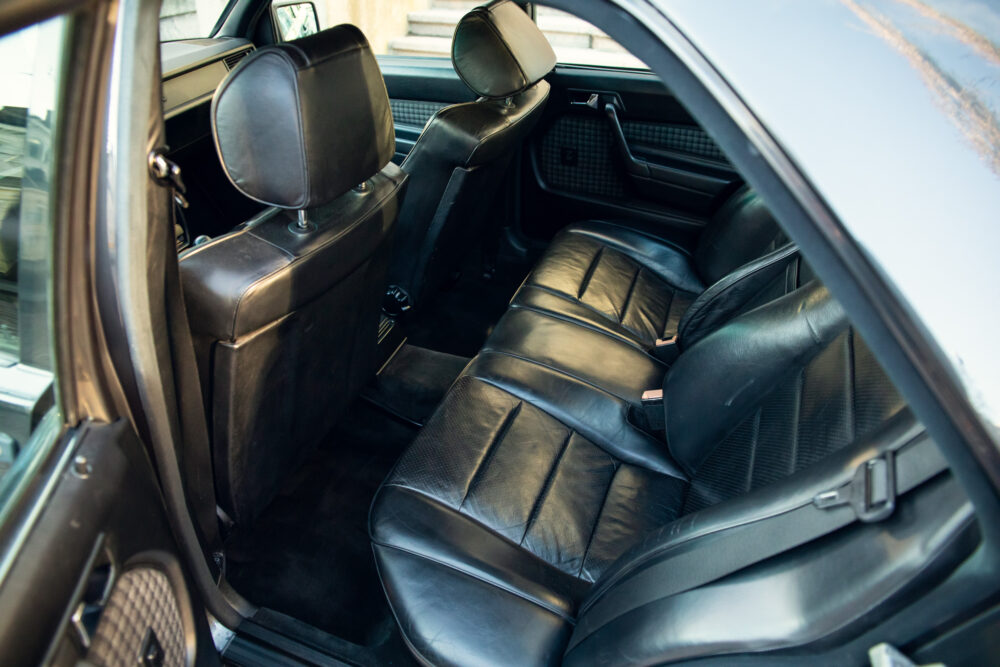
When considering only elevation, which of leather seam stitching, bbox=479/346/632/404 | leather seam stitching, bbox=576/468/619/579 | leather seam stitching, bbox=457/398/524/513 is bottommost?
leather seam stitching, bbox=576/468/619/579

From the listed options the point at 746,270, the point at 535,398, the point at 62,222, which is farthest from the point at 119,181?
the point at 746,270

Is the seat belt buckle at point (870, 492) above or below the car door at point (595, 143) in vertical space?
above

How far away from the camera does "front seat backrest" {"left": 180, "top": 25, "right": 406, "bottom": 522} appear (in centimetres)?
104

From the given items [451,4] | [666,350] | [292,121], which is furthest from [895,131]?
[451,4]

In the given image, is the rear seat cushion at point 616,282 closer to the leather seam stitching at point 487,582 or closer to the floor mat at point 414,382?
the floor mat at point 414,382

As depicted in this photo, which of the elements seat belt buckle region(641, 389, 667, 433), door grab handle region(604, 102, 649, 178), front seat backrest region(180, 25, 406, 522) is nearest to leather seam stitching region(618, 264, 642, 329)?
seat belt buckle region(641, 389, 667, 433)

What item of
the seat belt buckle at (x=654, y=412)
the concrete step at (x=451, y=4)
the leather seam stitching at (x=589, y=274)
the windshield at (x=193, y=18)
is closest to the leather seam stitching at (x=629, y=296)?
the leather seam stitching at (x=589, y=274)

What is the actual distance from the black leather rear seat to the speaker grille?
37 centimetres

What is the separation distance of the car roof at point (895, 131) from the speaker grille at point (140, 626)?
0.84 metres

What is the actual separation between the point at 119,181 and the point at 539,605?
87 cm

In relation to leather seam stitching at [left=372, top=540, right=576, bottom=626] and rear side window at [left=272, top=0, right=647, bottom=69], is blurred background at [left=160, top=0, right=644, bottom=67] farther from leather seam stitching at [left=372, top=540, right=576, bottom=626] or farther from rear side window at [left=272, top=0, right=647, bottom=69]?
leather seam stitching at [left=372, top=540, right=576, bottom=626]

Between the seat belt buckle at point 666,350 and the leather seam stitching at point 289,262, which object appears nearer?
the leather seam stitching at point 289,262

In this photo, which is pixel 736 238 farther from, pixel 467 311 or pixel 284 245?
pixel 284 245

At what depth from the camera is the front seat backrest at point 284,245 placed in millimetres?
1045
